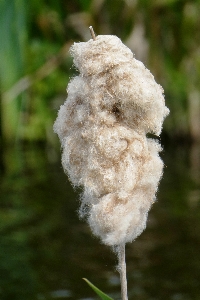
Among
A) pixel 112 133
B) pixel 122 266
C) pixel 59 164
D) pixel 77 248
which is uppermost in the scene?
pixel 59 164

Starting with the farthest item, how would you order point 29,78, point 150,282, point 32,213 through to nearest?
point 29,78 < point 32,213 < point 150,282

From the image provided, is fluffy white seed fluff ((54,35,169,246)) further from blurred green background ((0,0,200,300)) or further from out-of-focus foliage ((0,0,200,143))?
out-of-focus foliage ((0,0,200,143))

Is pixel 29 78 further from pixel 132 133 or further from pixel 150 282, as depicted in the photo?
pixel 132 133

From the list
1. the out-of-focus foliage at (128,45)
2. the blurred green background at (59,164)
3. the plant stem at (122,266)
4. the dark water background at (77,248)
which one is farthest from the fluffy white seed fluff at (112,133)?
the out-of-focus foliage at (128,45)

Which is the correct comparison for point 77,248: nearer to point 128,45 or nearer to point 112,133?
point 112,133

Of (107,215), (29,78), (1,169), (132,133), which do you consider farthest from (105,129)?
(29,78)

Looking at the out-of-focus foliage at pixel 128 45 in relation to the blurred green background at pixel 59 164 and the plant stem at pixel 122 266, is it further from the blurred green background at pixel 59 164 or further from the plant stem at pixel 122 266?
the plant stem at pixel 122 266

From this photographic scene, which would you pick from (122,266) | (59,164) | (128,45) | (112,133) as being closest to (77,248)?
(122,266)
